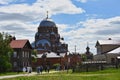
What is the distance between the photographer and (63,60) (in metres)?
123

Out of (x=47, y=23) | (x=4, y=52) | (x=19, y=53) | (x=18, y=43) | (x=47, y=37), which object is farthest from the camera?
(x=47, y=23)

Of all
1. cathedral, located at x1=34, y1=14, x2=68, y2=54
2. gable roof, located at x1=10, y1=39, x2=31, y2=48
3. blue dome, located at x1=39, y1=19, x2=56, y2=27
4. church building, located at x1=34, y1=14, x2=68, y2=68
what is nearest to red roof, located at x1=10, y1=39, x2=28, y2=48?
gable roof, located at x1=10, y1=39, x2=31, y2=48

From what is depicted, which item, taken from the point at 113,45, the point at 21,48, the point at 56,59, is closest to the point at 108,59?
the point at 113,45

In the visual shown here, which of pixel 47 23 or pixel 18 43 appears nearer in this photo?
pixel 18 43

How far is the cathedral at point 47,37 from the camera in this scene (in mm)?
138500

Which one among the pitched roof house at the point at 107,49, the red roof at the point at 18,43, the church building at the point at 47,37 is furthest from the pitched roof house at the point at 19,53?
the church building at the point at 47,37

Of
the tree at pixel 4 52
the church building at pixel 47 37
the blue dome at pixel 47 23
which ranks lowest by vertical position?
the tree at pixel 4 52

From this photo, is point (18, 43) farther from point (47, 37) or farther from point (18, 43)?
point (47, 37)

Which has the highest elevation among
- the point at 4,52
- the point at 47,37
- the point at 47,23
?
the point at 47,23

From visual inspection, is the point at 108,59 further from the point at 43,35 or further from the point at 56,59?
the point at 43,35

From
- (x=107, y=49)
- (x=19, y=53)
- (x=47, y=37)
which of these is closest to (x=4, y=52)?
(x=19, y=53)

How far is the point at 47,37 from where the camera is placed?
140m

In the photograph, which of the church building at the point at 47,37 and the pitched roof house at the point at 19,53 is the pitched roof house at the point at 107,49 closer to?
the pitched roof house at the point at 19,53

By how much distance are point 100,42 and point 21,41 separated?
68.6 feet
